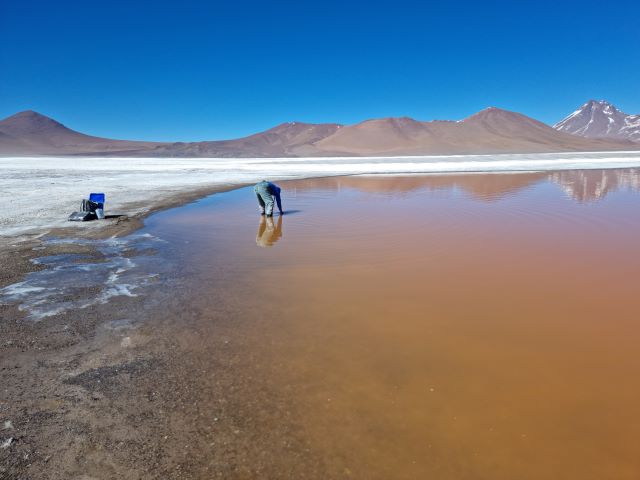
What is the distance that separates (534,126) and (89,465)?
560 feet

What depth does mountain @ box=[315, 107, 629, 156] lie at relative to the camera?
387 feet

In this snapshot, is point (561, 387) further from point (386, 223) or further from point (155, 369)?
point (386, 223)

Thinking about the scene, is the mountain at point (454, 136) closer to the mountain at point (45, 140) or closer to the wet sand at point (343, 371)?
the mountain at point (45, 140)

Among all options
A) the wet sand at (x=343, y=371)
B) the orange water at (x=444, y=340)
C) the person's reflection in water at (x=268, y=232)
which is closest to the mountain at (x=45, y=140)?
the person's reflection in water at (x=268, y=232)

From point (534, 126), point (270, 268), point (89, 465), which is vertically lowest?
point (89, 465)

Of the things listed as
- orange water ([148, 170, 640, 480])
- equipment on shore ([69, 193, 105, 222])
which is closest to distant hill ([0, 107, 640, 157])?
equipment on shore ([69, 193, 105, 222])

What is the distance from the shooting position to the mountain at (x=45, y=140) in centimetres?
13862

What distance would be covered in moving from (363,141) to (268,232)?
140 m

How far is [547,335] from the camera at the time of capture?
4027mm

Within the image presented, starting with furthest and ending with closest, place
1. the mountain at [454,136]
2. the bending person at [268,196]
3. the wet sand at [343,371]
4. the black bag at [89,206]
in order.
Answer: the mountain at [454,136] < the bending person at [268,196] < the black bag at [89,206] < the wet sand at [343,371]

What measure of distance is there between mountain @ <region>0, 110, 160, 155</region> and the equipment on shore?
139m

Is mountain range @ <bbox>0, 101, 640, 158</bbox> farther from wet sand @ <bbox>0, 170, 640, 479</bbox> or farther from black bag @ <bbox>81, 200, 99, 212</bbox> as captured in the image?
wet sand @ <bbox>0, 170, 640, 479</bbox>

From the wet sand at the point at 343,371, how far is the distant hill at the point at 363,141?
10840cm

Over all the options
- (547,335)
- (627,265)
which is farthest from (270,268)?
(627,265)
